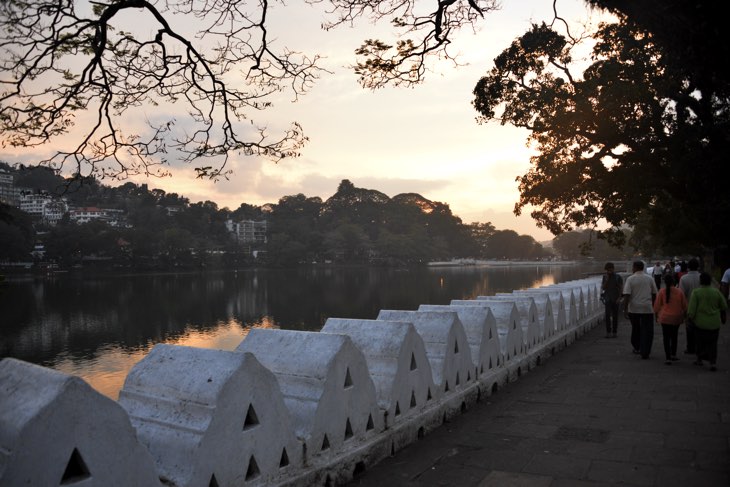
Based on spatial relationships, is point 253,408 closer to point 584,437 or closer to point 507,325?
point 584,437

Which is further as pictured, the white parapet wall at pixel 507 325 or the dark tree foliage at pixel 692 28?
the white parapet wall at pixel 507 325

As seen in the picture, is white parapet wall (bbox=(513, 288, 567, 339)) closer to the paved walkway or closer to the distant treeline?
the paved walkway

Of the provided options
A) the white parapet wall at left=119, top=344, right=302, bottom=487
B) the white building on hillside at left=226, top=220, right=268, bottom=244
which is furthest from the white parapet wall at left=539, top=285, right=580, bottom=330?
the white building on hillside at left=226, top=220, right=268, bottom=244

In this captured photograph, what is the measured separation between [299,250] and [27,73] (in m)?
97.6

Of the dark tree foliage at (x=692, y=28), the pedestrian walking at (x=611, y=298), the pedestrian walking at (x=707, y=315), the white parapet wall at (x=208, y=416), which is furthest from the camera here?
the pedestrian walking at (x=611, y=298)

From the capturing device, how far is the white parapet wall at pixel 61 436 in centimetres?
197

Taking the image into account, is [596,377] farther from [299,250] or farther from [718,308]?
[299,250]

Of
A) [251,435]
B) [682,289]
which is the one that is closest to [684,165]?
[682,289]

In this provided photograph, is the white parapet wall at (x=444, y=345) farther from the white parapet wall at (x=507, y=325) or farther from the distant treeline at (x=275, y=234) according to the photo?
the distant treeline at (x=275, y=234)

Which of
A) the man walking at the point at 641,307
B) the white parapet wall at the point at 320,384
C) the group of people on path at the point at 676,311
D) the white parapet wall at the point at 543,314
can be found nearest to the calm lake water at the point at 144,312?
the white parapet wall at the point at 543,314

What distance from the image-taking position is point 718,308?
7.61 m

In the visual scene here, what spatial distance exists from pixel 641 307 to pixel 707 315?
3.72 feet

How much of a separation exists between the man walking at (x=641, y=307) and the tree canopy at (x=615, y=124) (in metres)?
2.28

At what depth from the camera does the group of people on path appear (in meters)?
7.63
